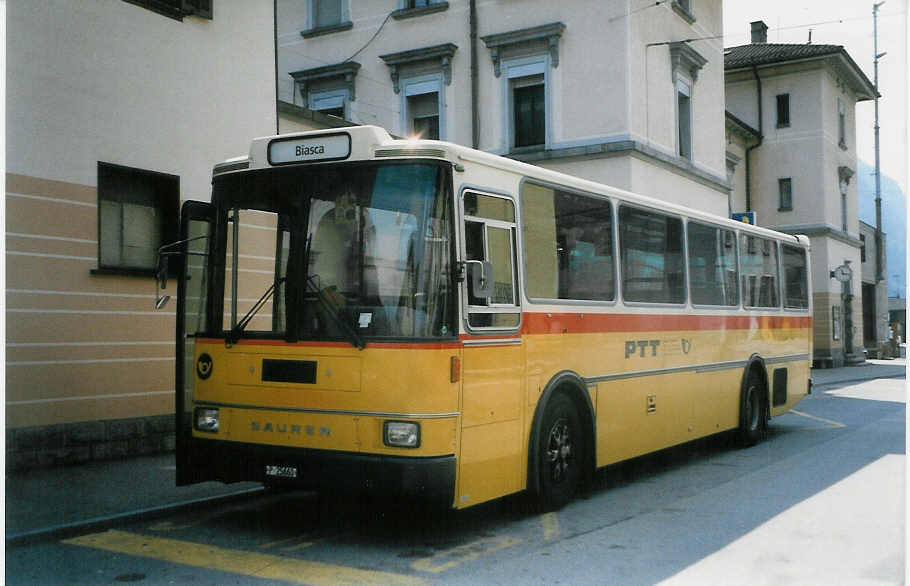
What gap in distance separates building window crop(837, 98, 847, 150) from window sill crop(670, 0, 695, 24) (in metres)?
12.7

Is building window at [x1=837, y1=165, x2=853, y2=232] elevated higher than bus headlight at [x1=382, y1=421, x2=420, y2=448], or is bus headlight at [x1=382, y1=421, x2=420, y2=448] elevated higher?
building window at [x1=837, y1=165, x2=853, y2=232]

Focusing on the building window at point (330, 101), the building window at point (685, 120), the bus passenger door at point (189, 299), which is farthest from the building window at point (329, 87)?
the bus passenger door at point (189, 299)

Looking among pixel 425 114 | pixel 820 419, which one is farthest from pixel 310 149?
pixel 425 114

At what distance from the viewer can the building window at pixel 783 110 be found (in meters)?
34.4

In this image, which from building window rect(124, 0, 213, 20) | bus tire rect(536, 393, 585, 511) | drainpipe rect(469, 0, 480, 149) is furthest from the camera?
drainpipe rect(469, 0, 480, 149)

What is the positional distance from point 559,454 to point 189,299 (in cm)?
333

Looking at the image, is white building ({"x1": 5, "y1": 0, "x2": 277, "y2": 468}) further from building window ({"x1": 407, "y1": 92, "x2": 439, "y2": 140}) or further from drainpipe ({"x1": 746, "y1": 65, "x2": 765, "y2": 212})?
drainpipe ({"x1": 746, "y1": 65, "x2": 765, "y2": 212})

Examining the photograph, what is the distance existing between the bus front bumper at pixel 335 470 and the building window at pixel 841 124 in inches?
1251

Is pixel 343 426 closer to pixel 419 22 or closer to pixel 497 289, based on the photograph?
pixel 497 289

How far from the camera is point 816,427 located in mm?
14625

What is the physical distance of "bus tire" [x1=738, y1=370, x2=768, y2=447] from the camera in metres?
12.3

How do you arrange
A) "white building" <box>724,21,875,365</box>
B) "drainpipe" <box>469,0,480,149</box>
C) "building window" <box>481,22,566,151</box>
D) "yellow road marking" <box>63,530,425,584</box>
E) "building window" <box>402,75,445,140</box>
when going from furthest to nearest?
"white building" <box>724,21,875,365</box> → "building window" <box>402,75,445,140</box> → "drainpipe" <box>469,0,480,149</box> → "building window" <box>481,22,566,151</box> → "yellow road marking" <box>63,530,425,584</box>

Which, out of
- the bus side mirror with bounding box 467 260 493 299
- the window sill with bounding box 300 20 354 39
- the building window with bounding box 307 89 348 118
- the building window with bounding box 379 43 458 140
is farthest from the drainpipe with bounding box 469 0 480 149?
the bus side mirror with bounding box 467 260 493 299

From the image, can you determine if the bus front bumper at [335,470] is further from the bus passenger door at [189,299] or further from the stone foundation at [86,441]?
the stone foundation at [86,441]
